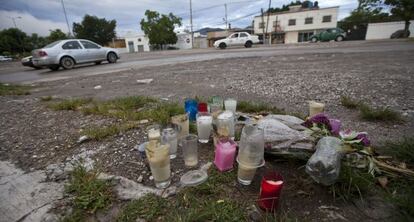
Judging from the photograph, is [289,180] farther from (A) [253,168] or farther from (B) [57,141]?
(B) [57,141]

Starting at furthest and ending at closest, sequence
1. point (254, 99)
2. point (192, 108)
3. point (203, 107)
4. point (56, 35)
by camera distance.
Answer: point (56, 35) → point (254, 99) → point (192, 108) → point (203, 107)

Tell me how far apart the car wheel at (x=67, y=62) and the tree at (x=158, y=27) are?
34218 mm

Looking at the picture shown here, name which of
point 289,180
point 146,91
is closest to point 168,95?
point 146,91

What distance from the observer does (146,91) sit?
4.29 metres

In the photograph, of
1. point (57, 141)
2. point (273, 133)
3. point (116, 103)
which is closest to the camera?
point (273, 133)

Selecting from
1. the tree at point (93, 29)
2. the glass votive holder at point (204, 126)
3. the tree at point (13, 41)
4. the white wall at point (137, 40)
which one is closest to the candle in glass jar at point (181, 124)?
the glass votive holder at point (204, 126)

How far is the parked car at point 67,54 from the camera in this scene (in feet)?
28.3

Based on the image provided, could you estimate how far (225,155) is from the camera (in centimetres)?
146

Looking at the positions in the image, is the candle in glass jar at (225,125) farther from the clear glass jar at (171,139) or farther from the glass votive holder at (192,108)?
the glass votive holder at (192,108)

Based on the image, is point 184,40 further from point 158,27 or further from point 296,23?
point 296,23

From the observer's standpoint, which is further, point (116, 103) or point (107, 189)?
point (116, 103)

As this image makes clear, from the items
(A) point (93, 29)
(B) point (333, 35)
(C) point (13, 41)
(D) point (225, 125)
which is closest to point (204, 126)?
(D) point (225, 125)

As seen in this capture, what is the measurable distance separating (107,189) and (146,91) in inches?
121

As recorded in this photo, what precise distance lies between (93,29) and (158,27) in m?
15.7
